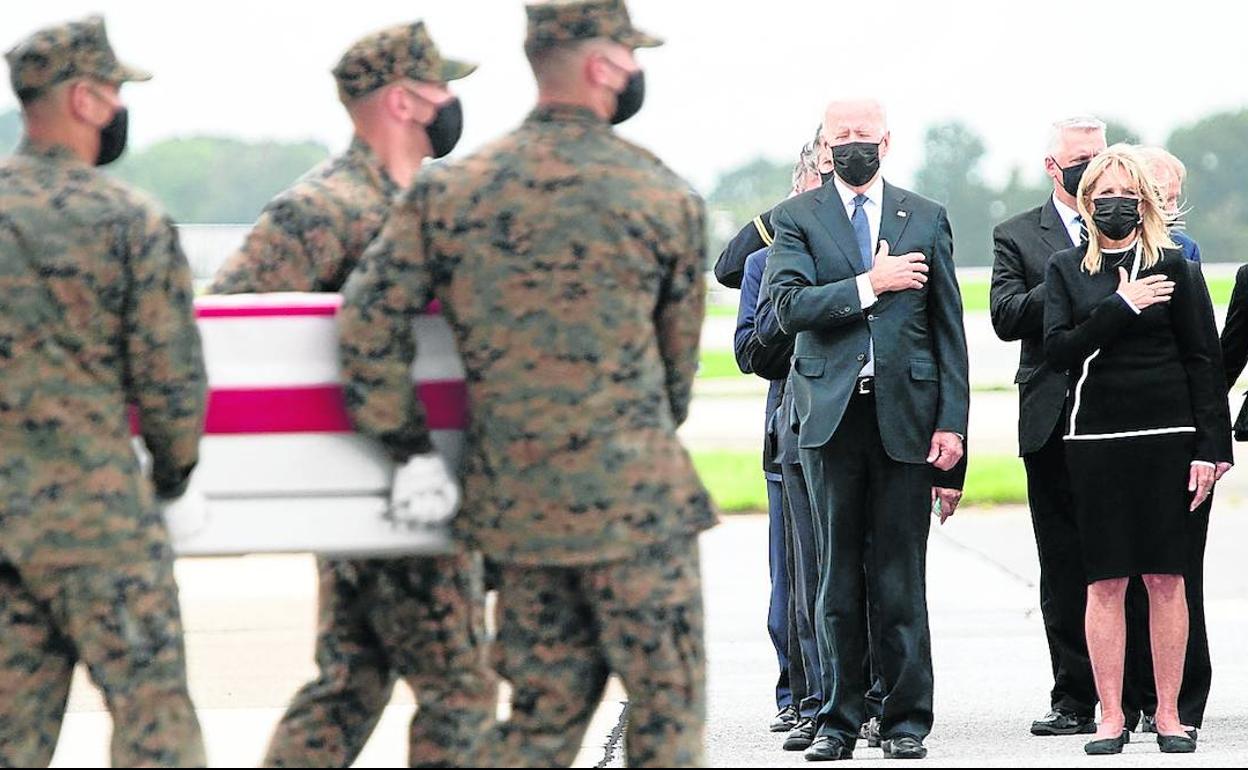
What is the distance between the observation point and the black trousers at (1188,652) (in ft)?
24.3

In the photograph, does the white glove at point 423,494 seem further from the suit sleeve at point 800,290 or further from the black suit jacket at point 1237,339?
the black suit jacket at point 1237,339

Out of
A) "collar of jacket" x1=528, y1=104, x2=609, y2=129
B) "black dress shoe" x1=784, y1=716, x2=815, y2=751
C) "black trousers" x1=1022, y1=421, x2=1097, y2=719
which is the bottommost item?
"black dress shoe" x1=784, y1=716, x2=815, y2=751

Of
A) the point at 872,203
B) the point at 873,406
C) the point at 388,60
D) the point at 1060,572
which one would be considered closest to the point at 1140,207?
the point at 872,203

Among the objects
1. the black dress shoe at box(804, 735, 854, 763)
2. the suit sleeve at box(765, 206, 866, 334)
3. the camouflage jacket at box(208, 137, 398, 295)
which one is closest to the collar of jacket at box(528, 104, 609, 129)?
the camouflage jacket at box(208, 137, 398, 295)

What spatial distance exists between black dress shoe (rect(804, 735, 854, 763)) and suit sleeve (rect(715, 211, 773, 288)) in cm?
189

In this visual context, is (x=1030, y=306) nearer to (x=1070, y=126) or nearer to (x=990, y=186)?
(x=1070, y=126)

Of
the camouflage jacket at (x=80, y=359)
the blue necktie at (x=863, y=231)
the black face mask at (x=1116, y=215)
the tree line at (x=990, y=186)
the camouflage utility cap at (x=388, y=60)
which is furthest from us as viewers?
the tree line at (x=990, y=186)

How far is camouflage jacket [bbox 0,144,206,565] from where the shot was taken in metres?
4.76

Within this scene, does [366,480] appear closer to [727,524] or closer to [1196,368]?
[1196,368]

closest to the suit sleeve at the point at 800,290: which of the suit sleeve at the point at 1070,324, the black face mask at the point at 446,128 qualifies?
the suit sleeve at the point at 1070,324

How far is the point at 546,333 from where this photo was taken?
4875mm

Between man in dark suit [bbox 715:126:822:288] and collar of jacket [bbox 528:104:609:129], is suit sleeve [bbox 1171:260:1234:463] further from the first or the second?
collar of jacket [bbox 528:104:609:129]

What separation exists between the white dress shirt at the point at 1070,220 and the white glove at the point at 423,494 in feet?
10.8

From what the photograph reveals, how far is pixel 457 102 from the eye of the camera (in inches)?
225
